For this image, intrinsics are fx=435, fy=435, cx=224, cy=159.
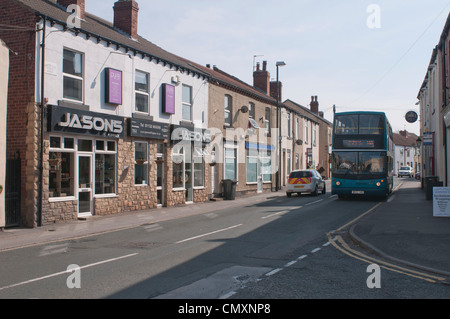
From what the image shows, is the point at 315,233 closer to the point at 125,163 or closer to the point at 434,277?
the point at 434,277

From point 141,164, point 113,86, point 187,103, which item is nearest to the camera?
point 113,86

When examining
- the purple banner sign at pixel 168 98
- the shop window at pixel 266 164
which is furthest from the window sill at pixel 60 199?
the shop window at pixel 266 164

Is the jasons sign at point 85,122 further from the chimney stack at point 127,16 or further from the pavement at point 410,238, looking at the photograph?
the pavement at point 410,238

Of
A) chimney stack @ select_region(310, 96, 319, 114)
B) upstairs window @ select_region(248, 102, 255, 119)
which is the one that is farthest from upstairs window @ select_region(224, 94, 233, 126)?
chimney stack @ select_region(310, 96, 319, 114)

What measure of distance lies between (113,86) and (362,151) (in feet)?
40.9

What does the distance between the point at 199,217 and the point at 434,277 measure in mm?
10244

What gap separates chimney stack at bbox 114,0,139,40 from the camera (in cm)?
2020

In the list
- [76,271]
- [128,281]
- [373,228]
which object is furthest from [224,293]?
[373,228]

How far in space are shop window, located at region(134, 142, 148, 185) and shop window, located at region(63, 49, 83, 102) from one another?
3.74m

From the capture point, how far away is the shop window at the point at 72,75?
14922mm

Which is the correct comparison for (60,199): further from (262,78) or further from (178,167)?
(262,78)

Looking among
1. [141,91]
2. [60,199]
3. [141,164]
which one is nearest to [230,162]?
[141,164]

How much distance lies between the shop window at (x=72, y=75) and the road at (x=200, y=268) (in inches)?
215

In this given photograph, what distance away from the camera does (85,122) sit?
49.9 ft
